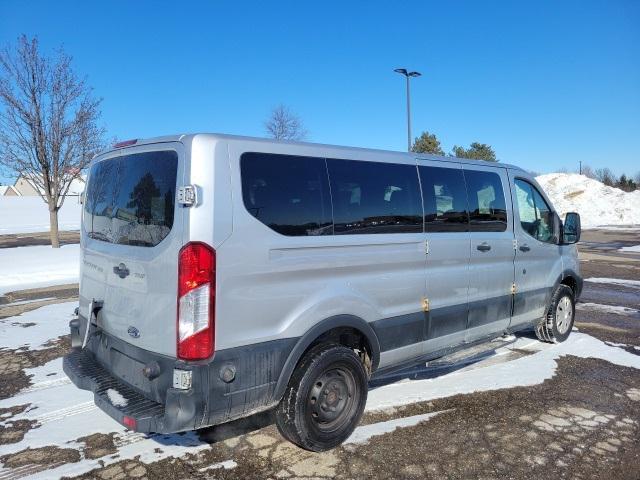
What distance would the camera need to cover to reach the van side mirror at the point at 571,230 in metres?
5.75

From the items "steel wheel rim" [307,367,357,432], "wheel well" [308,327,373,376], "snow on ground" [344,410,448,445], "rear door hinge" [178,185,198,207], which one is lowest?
"snow on ground" [344,410,448,445]

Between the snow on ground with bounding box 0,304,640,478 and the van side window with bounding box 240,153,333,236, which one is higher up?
the van side window with bounding box 240,153,333,236

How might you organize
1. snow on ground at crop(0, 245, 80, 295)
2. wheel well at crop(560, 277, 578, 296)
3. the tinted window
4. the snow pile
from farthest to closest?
the snow pile → snow on ground at crop(0, 245, 80, 295) → wheel well at crop(560, 277, 578, 296) → the tinted window

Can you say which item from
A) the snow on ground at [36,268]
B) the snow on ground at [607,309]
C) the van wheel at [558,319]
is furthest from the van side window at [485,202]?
the snow on ground at [36,268]

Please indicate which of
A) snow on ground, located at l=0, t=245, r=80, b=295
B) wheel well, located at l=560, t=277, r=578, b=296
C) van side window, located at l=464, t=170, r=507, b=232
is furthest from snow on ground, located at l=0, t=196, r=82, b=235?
van side window, located at l=464, t=170, r=507, b=232

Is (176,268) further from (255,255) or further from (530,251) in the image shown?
(530,251)

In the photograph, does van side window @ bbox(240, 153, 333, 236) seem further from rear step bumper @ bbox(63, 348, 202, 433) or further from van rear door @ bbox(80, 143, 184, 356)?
rear step bumper @ bbox(63, 348, 202, 433)

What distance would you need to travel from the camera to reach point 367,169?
375 cm

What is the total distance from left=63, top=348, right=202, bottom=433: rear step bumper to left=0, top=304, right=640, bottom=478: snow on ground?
0.49m

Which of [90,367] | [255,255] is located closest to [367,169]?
[255,255]

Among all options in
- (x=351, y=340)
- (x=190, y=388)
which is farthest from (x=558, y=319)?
(x=190, y=388)

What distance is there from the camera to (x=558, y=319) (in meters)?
6.02

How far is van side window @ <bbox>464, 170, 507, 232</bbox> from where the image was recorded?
15.2 feet

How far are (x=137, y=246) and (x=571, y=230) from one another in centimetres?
495
